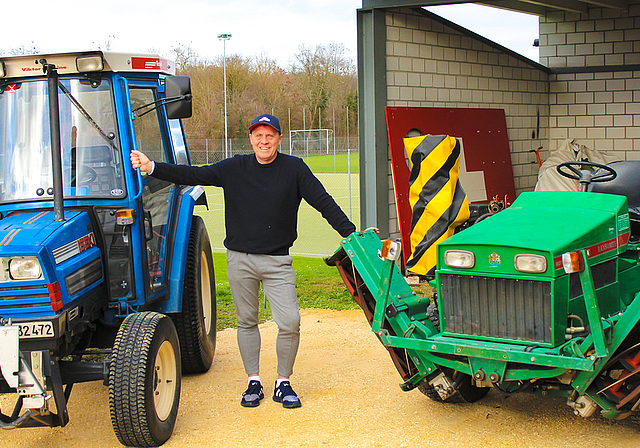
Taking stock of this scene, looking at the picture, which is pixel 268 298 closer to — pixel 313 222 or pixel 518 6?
pixel 518 6

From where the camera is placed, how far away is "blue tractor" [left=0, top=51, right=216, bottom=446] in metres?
3.60

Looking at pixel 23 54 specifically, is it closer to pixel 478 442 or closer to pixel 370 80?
pixel 478 442

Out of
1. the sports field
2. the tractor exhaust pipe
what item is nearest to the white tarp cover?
the sports field

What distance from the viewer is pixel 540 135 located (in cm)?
1147

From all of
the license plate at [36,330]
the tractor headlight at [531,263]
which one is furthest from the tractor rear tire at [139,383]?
the tractor headlight at [531,263]

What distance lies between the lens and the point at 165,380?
4160 millimetres

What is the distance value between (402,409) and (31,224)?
2.53m

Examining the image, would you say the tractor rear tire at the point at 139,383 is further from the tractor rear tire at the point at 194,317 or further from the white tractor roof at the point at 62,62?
the white tractor roof at the point at 62,62

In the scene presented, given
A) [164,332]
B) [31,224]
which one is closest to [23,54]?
[31,224]

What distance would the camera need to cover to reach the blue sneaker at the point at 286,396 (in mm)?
4559

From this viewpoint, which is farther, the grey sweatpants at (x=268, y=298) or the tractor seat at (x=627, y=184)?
the tractor seat at (x=627, y=184)

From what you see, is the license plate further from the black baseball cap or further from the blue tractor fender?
the black baseball cap

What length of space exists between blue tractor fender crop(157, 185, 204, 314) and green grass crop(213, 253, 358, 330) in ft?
6.62

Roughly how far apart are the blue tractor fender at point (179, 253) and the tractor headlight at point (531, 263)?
2.42 metres
